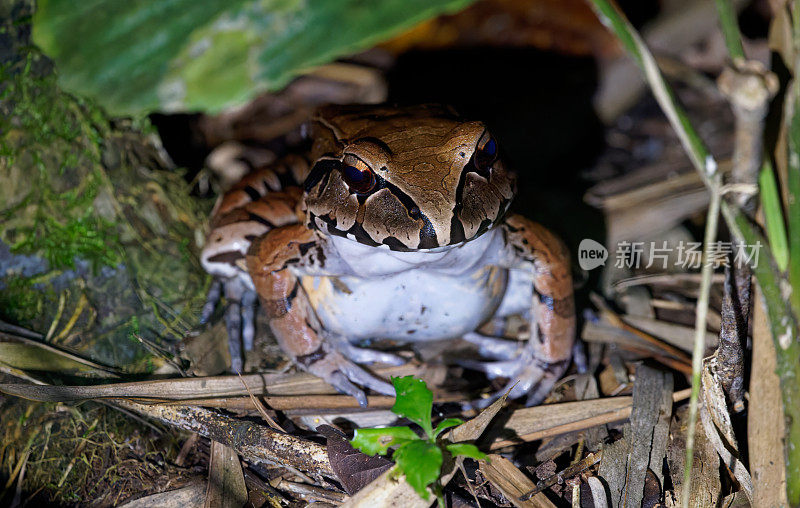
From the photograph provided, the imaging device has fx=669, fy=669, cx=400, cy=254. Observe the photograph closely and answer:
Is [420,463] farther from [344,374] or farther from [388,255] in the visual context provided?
[344,374]

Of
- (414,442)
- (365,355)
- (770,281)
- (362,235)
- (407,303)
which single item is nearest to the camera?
(770,281)

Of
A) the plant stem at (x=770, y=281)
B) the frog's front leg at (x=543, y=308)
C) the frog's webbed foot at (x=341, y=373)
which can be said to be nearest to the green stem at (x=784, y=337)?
the plant stem at (x=770, y=281)

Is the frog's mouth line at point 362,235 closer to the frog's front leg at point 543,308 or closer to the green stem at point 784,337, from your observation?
the frog's front leg at point 543,308

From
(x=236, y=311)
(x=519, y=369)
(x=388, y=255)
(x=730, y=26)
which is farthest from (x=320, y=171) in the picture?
(x=730, y=26)

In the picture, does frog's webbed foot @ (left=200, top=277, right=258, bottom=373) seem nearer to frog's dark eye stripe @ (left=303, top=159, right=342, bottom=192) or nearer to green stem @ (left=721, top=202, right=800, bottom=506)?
frog's dark eye stripe @ (left=303, top=159, right=342, bottom=192)

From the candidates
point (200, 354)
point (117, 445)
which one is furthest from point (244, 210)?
point (117, 445)

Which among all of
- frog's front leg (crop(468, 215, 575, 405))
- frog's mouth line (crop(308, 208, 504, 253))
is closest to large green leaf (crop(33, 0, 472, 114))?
frog's mouth line (crop(308, 208, 504, 253))
